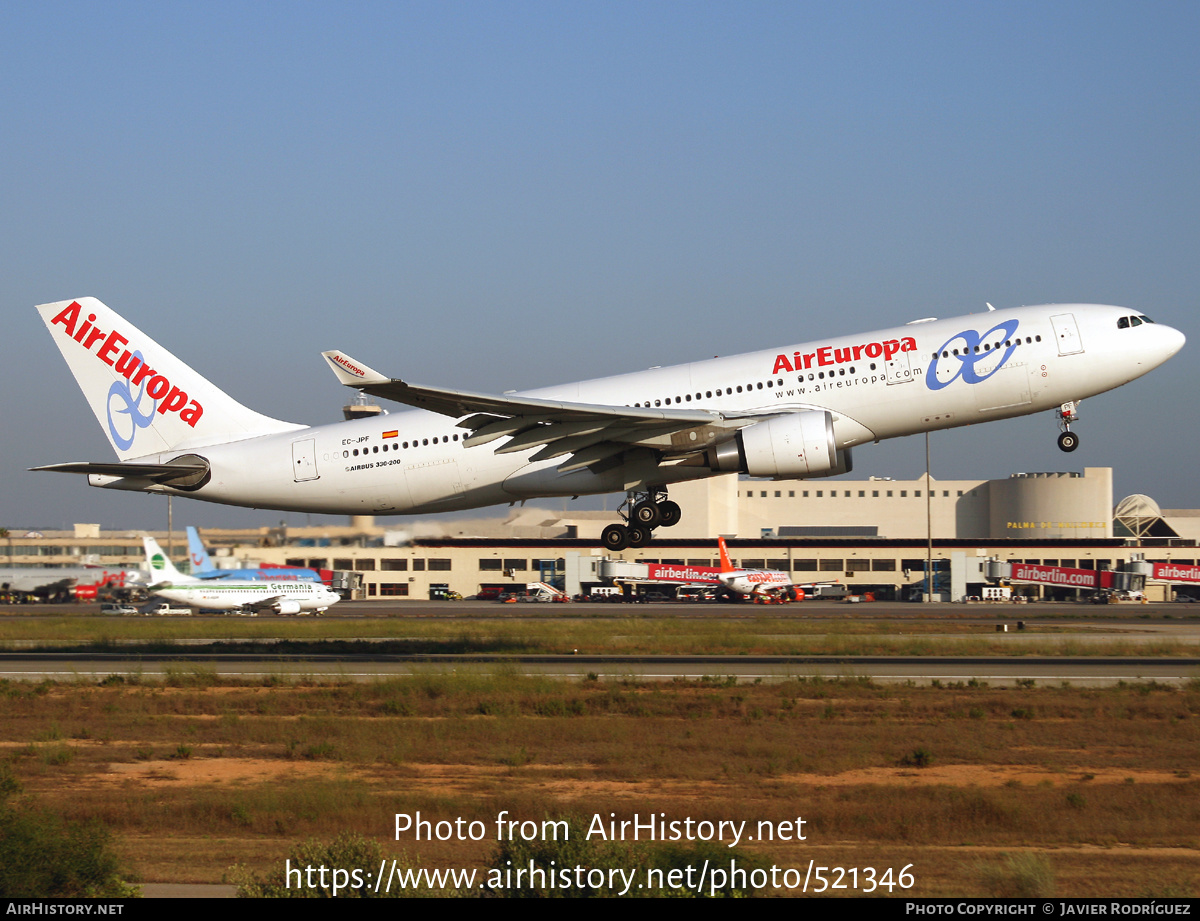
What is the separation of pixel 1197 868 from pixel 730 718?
11989 mm

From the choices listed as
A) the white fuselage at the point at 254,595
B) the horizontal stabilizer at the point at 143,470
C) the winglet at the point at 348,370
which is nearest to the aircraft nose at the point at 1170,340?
the winglet at the point at 348,370

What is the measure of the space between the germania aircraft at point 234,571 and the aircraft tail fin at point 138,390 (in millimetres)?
17996

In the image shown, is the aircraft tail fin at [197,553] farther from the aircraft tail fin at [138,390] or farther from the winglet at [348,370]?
the winglet at [348,370]

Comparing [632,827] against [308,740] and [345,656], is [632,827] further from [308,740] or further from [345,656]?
[345,656]

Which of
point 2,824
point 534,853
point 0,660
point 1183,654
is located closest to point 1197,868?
point 534,853

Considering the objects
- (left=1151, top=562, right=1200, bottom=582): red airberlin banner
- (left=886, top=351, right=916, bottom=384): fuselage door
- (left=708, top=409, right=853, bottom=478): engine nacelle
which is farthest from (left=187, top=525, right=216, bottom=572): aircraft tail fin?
(left=1151, top=562, right=1200, bottom=582): red airberlin banner

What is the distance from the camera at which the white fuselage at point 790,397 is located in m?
29.5

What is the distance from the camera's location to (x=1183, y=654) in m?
38.6

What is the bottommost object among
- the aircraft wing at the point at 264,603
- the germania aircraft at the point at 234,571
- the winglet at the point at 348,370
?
the aircraft wing at the point at 264,603

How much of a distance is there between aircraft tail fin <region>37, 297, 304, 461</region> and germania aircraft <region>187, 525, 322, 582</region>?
18.0 m

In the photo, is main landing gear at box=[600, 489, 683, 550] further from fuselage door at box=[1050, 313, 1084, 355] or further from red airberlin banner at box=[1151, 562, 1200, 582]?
red airberlin banner at box=[1151, 562, 1200, 582]

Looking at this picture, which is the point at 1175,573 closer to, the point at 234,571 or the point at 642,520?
the point at 234,571

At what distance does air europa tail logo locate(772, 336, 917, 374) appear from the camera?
2978 centimetres

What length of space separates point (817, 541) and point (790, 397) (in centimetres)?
7536
